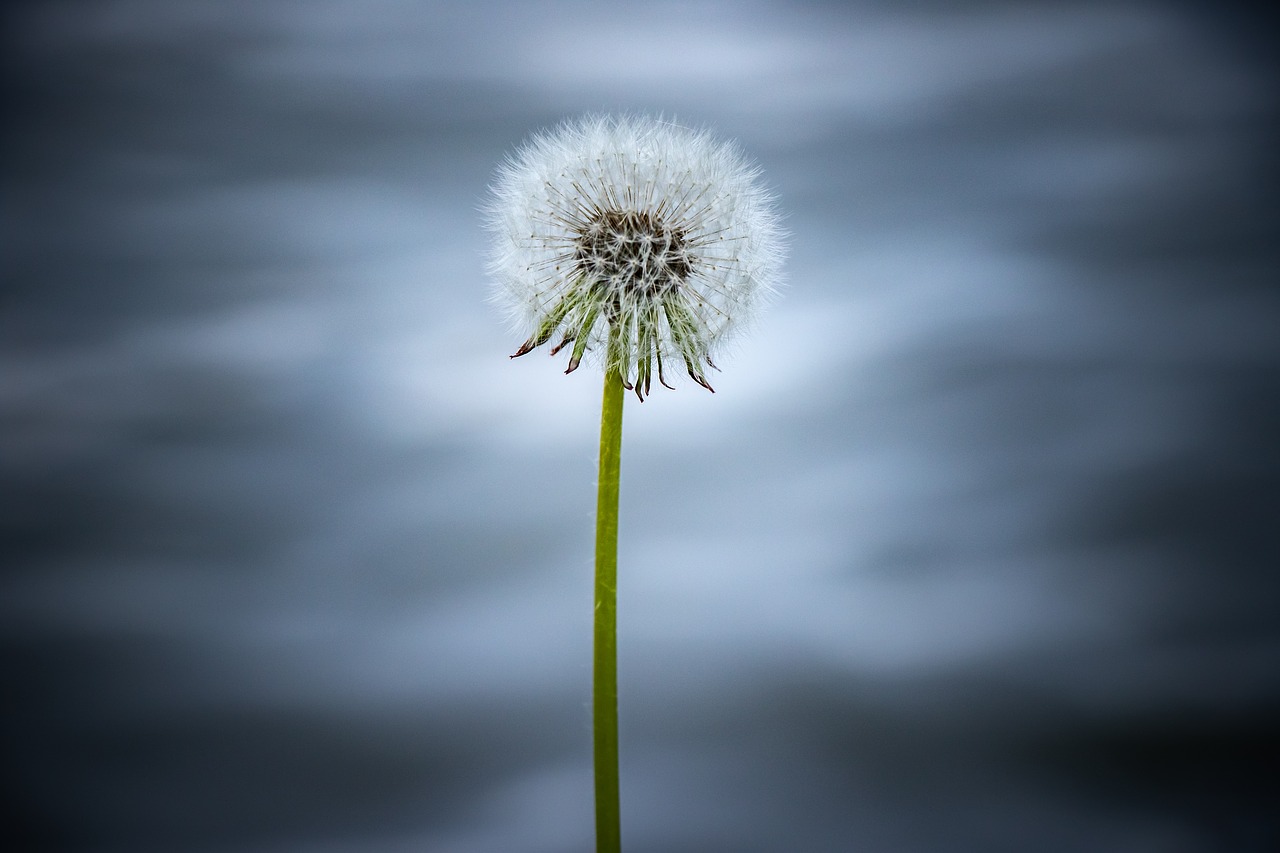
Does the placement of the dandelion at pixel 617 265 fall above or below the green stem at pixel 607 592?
above

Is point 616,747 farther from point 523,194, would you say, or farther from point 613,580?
point 523,194

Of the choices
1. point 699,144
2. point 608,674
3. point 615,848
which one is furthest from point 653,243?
point 615,848

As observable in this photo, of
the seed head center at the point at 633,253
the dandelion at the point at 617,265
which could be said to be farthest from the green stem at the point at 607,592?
the seed head center at the point at 633,253

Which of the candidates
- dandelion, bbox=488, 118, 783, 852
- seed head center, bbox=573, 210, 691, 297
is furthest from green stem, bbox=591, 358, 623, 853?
seed head center, bbox=573, 210, 691, 297

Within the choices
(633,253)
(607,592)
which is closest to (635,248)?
(633,253)

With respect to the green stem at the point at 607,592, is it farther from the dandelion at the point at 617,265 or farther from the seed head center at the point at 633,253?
the seed head center at the point at 633,253

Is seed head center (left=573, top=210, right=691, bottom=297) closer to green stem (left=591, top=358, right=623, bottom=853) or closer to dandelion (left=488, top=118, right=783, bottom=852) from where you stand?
dandelion (left=488, top=118, right=783, bottom=852)
